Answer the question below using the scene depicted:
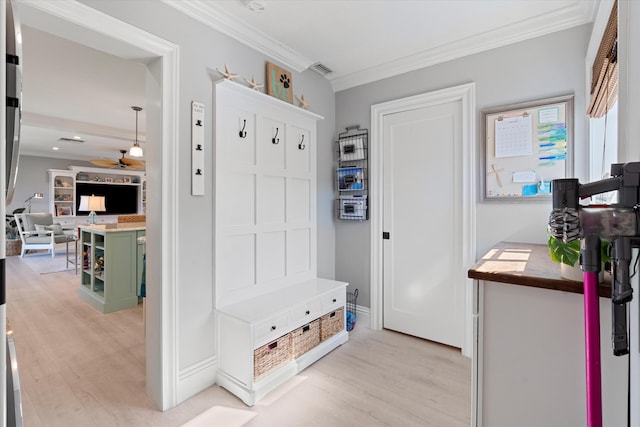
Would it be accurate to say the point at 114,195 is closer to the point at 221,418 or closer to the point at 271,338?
the point at 271,338

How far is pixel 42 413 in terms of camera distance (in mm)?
1823

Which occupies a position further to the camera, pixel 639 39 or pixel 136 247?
pixel 136 247

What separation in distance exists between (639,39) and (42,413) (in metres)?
3.16

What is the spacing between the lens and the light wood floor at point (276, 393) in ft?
5.90

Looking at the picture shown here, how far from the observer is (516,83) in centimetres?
235

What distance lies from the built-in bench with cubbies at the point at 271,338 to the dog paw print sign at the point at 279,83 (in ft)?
→ 5.40

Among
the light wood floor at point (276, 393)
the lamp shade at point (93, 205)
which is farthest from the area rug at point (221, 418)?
the lamp shade at point (93, 205)

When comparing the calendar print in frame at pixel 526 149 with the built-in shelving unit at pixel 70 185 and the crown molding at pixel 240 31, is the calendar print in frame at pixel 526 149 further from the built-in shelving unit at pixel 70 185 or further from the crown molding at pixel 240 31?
the built-in shelving unit at pixel 70 185

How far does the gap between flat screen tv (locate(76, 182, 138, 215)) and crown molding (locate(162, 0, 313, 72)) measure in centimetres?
871

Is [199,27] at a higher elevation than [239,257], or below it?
higher

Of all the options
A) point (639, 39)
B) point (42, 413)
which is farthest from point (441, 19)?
point (42, 413)

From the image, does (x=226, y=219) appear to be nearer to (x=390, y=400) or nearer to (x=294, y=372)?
(x=294, y=372)

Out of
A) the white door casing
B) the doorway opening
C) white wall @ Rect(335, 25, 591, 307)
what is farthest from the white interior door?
the doorway opening

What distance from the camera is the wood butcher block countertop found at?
106 centimetres
